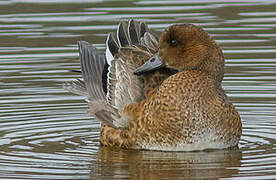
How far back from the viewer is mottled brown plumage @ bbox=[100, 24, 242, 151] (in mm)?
9984

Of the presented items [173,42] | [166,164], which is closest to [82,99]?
[173,42]

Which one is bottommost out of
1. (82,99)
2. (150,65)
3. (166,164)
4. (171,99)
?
(166,164)

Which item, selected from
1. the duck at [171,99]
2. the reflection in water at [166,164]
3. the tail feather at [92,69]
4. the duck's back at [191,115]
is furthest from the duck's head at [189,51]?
the tail feather at [92,69]

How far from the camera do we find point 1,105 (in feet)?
40.1

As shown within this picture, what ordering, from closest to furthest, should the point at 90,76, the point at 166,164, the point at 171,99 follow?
the point at 166,164, the point at 171,99, the point at 90,76

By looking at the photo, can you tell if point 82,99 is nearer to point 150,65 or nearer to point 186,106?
point 150,65

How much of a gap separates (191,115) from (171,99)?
0.27 meters

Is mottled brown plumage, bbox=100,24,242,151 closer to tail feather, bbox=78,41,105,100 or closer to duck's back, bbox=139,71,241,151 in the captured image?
duck's back, bbox=139,71,241,151

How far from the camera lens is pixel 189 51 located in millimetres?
10250

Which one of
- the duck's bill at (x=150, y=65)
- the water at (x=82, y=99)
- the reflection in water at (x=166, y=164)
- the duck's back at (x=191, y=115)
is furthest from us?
the duck's bill at (x=150, y=65)

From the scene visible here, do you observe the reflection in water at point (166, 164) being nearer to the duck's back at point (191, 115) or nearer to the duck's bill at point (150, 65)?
the duck's back at point (191, 115)

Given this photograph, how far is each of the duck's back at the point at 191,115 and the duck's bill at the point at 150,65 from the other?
0.20 metres

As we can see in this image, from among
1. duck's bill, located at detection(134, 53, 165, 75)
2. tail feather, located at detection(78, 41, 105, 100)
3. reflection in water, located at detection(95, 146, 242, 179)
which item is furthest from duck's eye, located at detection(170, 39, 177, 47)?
tail feather, located at detection(78, 41, 105, 100)

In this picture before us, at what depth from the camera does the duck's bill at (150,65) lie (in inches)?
407
